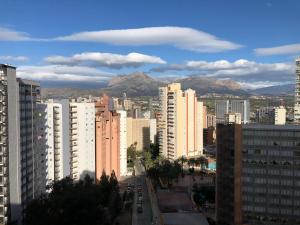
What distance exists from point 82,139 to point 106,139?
6.71 metres

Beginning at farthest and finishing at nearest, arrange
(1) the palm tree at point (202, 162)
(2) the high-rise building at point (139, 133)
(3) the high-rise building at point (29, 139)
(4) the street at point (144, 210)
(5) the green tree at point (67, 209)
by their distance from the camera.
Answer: (2) the high-rise building at point (139, 133) < (1) the palm tree at point (202, 162) < (4) the street at point (144, 210) < (3) the high-rise building at point (29, 139) < (5) the green tree at point (67, 209)

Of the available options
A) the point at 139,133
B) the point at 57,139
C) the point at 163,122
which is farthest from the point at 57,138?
the point at 139,133

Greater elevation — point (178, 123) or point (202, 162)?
point (178, 123)

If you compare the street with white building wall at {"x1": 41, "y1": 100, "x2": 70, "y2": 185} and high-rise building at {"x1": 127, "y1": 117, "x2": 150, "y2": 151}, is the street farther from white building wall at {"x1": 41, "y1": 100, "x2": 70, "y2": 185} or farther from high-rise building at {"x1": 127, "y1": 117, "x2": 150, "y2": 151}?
high-rise building at {"x1": 127, "y1": 117, "x2": 150, "y2": 151}

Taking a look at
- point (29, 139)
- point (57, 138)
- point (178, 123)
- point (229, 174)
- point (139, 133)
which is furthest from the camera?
point (139, 133)

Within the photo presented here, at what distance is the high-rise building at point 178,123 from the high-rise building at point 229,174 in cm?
3278

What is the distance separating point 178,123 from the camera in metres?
66.1

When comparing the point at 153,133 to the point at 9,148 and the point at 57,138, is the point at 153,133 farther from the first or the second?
the point at 9,148

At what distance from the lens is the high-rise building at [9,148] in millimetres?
25344

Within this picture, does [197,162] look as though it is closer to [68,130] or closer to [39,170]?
[68,130]

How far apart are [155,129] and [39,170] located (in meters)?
52.6

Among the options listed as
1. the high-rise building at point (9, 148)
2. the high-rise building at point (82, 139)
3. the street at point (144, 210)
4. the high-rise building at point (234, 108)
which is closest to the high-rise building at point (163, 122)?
the street at point (144, 210)

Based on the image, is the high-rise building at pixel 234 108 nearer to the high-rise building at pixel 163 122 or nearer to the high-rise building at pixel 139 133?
the high-rise building at pixel 139 133

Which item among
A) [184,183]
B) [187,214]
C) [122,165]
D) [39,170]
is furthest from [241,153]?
[122,165]
